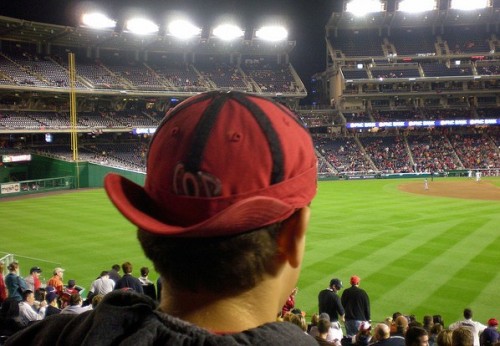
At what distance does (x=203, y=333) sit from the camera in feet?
3.90

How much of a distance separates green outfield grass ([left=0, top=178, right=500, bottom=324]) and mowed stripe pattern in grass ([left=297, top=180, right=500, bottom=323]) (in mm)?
33

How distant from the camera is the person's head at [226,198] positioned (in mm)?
1300

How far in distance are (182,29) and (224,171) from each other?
66158 millimetres

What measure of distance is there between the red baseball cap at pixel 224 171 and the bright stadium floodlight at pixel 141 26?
63.4 meters

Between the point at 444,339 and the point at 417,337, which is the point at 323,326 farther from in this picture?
the point at 444,339

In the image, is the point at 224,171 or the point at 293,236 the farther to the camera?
the point at 293,236

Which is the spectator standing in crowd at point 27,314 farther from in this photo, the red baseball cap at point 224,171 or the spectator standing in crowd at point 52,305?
the red baseball cap at point 224,171

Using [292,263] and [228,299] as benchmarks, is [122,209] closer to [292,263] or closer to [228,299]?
[228,299]

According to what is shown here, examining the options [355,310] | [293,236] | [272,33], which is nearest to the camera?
[293,236]

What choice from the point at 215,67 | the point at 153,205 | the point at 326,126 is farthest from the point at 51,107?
the point at 153,205

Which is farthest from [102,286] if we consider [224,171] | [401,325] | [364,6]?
[364,6]

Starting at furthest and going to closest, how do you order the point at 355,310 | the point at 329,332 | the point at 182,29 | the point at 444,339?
the point at 182,29
the point at 355,310
the point at 329,332
the point at 444,339

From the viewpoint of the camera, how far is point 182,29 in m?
Answer: 63.4

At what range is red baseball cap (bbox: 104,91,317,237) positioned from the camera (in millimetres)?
1289
